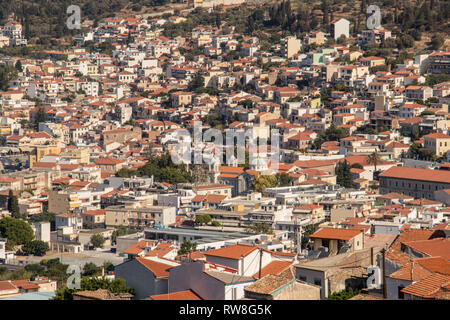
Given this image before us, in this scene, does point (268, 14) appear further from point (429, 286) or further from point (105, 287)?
point (429, 286)

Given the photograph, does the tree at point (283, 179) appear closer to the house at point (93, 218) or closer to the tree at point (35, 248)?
the house at point (93, 218)

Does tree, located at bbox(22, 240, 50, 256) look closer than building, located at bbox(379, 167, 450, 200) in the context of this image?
Yes

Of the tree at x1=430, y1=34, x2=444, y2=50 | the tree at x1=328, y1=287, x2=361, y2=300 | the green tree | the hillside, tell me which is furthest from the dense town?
the hillside

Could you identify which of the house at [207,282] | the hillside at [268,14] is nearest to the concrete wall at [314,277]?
the house at [207,282]

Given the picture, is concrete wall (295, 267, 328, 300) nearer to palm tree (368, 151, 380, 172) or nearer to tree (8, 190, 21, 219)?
tree (8, 190, 21, 219)

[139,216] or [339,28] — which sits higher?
[339,28]

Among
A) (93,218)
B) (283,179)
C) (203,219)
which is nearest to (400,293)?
(203,219)
